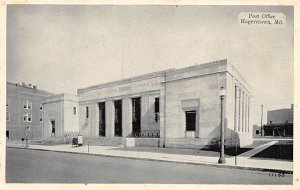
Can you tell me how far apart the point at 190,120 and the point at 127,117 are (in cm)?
736

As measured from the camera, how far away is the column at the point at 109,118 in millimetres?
25594

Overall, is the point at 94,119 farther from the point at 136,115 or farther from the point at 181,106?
the point at 181,106

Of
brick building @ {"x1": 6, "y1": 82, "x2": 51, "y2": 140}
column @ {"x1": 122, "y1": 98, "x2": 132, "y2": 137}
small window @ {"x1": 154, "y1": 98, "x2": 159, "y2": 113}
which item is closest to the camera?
small window @ {"x1": 154, "y1": 98, "x2": 159, "y2": 113}

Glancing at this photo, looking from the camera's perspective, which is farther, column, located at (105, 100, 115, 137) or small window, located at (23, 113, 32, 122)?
small window, located at (23, 113, 32, 122)

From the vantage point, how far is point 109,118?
25.8 meters

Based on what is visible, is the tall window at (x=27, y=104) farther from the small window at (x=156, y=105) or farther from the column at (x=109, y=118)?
the small window at (x=156, y=105)

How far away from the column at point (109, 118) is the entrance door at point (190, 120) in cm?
910

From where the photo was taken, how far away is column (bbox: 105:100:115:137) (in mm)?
25594

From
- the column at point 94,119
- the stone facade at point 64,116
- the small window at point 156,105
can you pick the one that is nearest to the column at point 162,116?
the small window at point 156,105

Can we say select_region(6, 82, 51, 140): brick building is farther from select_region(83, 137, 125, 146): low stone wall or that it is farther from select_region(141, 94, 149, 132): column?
select_region(141, 94, 149, 132): column

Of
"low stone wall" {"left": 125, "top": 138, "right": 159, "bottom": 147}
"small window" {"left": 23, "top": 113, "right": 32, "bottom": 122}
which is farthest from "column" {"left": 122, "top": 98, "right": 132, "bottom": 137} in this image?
"small window" {"left": 23, "top": 113, "right": 32, "bottom": 122}

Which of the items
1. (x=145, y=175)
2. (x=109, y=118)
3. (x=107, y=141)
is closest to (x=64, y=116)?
(x=109, y=118)

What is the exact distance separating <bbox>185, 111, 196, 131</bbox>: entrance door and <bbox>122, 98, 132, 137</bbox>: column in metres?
6.86
